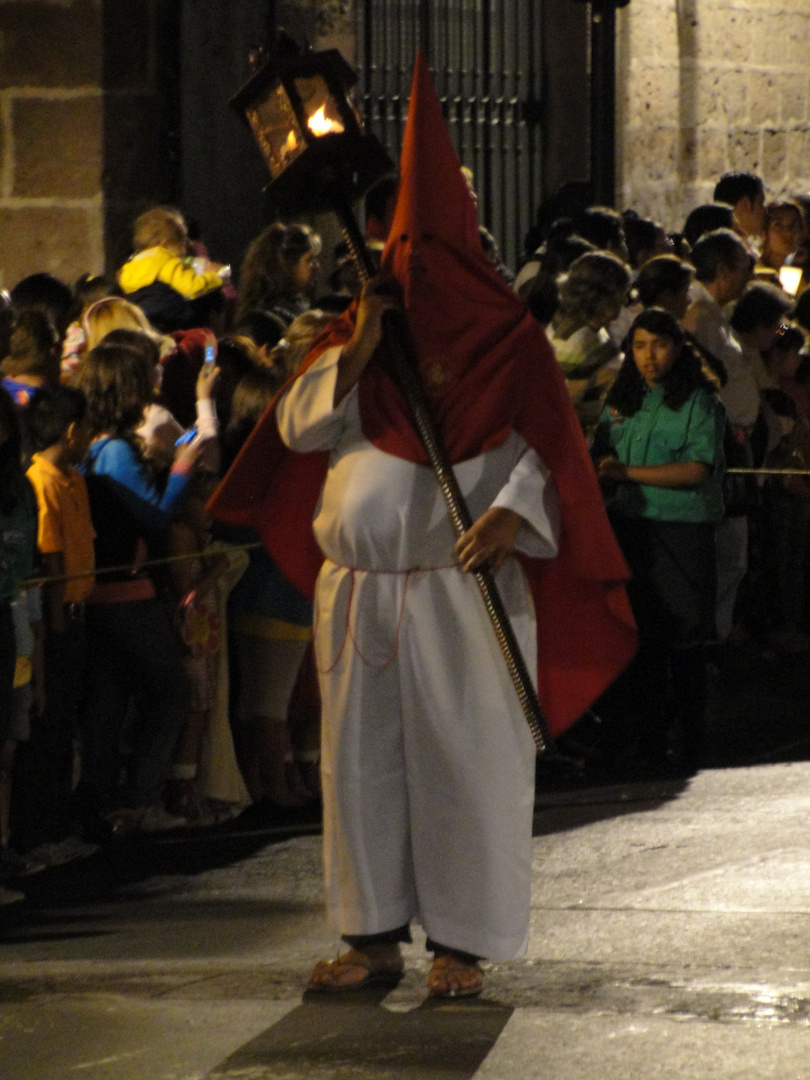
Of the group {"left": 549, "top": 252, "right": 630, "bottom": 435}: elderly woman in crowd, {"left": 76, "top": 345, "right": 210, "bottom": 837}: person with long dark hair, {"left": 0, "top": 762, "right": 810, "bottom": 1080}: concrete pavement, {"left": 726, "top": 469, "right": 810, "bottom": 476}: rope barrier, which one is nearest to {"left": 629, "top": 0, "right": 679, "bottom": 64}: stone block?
{"left": 726, "top": 469, "right": 810, "bottom": 476}: rope barrier

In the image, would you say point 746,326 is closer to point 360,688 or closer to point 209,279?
point 209,279

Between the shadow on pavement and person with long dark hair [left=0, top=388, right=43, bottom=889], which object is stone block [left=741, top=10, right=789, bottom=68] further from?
the shadow on pavement

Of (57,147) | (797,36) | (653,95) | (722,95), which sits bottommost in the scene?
(57,147)

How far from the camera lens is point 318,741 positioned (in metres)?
8.04

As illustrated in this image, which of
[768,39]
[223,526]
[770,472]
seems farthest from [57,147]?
[768,39]

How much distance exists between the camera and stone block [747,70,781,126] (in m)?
15.2

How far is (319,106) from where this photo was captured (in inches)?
224

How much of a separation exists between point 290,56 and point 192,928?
2.44m

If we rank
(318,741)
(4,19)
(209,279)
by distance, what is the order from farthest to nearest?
(4,19), (209,279), (318,741)

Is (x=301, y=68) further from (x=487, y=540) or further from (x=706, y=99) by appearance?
(x=706, y=99)

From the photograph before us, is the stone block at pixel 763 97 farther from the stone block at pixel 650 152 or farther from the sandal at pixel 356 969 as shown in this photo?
the sandal at pixel 356 969

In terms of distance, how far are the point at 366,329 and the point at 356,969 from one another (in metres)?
1.61

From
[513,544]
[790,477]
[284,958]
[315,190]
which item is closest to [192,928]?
[284,958]

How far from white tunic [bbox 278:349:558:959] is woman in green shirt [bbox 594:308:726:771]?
2.89 metres
